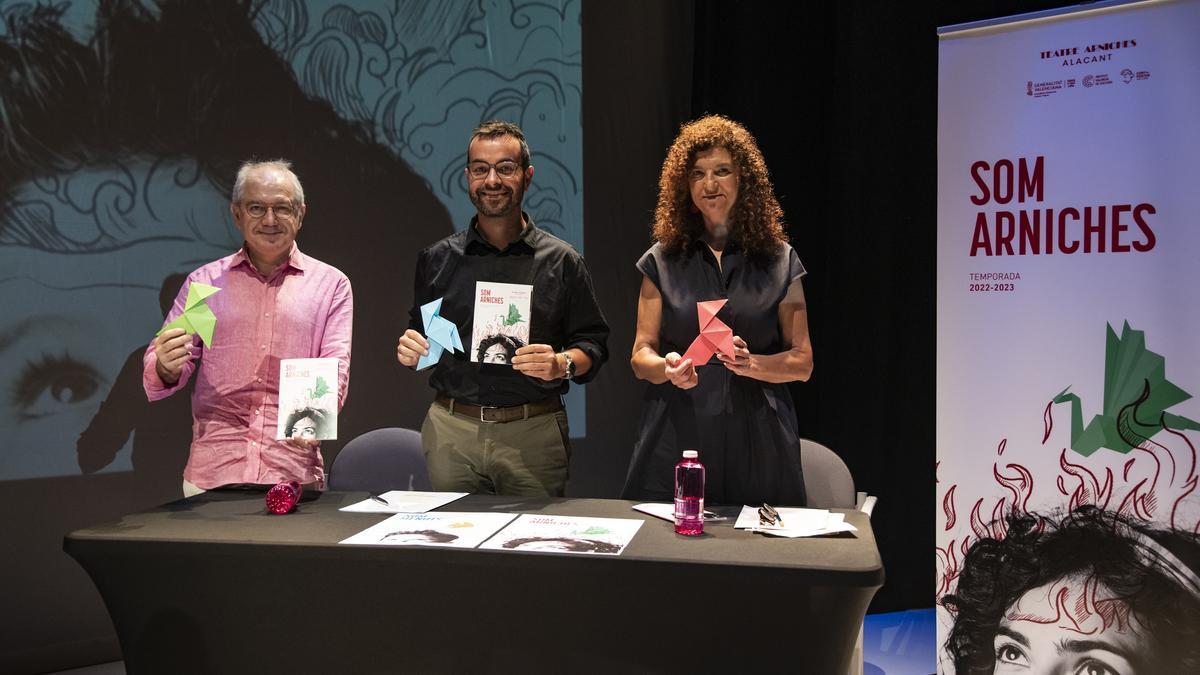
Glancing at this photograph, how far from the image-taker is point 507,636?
A: 1.97 metres

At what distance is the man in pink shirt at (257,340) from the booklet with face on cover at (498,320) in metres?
0.49

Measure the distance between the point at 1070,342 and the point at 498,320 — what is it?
76.3 inches

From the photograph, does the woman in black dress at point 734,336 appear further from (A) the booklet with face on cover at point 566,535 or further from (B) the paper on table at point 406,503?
(B) the paper on table at point 406,503

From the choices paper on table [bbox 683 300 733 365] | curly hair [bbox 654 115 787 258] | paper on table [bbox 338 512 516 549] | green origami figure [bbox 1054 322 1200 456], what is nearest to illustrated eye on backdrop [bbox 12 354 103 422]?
paper on table [bbox 338 512 516 549]

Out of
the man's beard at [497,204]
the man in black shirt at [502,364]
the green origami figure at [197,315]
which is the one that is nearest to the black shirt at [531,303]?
the man in black shirt at [502,364]

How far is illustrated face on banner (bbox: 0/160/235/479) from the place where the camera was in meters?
3.43

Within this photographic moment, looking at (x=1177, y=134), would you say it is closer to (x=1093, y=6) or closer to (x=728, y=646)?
(x=1093, y=6)

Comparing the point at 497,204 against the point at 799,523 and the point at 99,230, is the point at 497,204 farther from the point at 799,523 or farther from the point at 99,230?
the point at 99,230

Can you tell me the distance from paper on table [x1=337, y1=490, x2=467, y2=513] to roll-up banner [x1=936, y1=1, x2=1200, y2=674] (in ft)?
6.11

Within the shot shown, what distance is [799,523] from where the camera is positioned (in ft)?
7.06

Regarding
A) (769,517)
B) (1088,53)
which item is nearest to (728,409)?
(769,517)

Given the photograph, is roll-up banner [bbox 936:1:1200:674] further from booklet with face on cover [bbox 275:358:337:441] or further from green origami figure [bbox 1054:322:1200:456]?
booklet with face on cover [bbox 275:358:337:441]

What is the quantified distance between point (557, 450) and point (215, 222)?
1982 millimetres

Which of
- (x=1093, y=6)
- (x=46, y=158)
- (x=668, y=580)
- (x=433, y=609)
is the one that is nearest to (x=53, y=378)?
(x=46, y=158)
